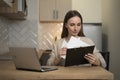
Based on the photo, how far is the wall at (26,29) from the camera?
3.92 meters

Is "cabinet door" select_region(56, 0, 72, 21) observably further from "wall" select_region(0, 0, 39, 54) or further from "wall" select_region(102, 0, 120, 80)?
"wall" select_region(102, 0, 120, 80)

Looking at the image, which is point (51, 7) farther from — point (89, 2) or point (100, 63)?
point (100, 63)

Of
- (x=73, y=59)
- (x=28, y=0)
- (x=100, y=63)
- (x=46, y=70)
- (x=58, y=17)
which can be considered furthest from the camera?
(x=58, y=17)

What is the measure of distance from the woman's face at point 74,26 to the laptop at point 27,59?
1.90 feet

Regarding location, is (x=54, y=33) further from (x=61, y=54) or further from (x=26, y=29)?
(x=61, y=54)

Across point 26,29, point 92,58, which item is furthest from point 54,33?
point 92,58

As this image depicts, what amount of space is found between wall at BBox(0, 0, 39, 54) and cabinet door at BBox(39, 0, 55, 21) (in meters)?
0.36

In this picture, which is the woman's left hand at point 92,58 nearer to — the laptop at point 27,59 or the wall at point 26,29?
the laptop at point 27,59

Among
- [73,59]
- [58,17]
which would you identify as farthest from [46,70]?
[58,17]

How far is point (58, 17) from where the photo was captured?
4.30 m

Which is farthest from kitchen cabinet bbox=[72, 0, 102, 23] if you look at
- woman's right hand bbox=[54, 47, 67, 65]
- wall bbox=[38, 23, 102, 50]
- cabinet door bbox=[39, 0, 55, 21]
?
woman's right hand bbox=[54, 47, 67, 65]

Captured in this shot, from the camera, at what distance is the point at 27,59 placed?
163 centimetres

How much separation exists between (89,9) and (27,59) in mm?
2904

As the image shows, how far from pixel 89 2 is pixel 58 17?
0.58 metres
